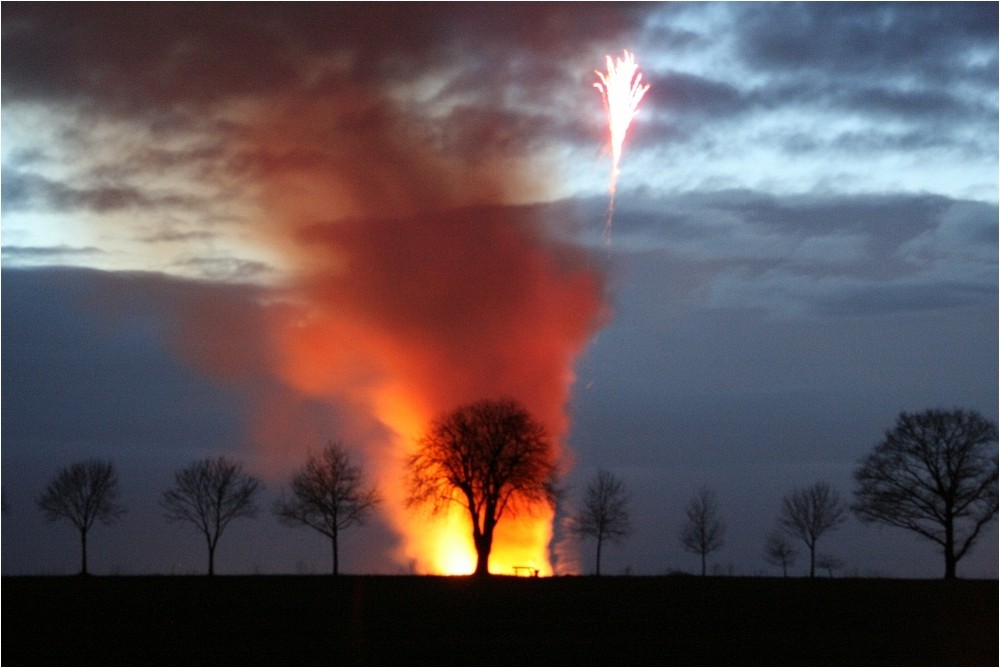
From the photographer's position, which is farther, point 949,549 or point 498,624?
point 949,549

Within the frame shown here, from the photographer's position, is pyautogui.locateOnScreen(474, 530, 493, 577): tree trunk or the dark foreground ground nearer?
the dark foreground ground

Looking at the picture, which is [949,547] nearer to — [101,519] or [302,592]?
[302,592]

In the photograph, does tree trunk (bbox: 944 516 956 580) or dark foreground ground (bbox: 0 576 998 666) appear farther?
tree trunk (bbox: 944 516 956 580)

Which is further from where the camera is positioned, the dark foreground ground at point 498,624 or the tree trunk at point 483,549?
the tree trunk at point 483,549

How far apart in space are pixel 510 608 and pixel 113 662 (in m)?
15.0

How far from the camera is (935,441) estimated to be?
74.3 meters

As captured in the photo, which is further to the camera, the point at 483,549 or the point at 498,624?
the point at 483,549

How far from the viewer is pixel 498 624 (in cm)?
3744

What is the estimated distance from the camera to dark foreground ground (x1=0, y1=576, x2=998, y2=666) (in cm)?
3144

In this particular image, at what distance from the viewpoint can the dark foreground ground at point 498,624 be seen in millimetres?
31438

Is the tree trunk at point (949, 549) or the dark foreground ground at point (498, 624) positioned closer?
the dark foreground ground at point (498, 624)

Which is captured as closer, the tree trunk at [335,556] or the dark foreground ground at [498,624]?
the dark foreground ground at [498,624]

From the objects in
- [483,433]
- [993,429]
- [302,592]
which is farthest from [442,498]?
[993,429]

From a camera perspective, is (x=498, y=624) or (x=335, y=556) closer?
(x=498, y=624)
